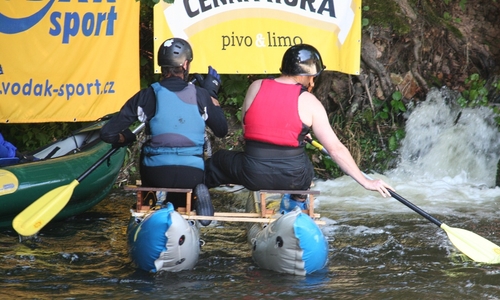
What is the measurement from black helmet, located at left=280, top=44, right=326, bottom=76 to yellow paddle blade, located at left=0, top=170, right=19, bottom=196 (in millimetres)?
2487

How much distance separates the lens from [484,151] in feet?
30.9

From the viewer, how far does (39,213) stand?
5.93m

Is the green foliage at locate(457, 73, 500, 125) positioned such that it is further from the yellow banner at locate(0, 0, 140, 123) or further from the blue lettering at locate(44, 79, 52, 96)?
the blue lettering at locate(44, 79, 52, 96)

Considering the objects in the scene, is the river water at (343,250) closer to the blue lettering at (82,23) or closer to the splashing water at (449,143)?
the splashing water at (449,143)

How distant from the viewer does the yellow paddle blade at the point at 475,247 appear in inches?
225

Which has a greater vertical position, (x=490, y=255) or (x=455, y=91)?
(x=455, y=91)

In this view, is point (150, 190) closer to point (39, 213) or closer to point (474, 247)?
point (39, 213)

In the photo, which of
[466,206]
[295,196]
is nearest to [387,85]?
[466,206]

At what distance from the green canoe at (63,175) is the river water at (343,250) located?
0.20 metres

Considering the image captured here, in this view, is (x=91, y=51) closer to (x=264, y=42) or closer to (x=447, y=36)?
(x=264, y=42)

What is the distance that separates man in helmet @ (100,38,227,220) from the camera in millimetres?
5680

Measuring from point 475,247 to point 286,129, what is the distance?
1559mm

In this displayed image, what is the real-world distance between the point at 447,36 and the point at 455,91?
729mm

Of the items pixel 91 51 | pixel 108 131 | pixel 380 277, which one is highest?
pixel 91 51
